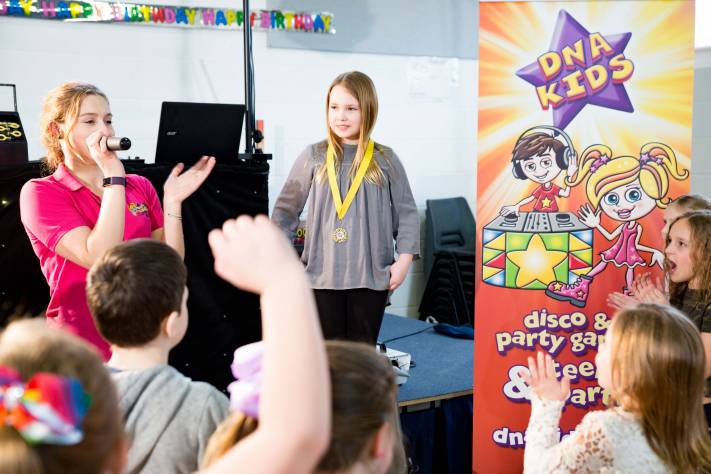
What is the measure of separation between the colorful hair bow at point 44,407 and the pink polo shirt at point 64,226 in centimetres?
149

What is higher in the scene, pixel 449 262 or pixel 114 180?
pixel 114 180

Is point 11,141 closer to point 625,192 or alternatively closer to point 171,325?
point 171,325

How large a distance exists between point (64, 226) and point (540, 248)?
1562 millimetres

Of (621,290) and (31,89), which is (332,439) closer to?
(621,290)

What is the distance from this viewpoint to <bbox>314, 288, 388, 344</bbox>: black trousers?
125 inches

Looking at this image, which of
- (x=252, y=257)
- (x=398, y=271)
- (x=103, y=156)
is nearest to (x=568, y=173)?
(x=398, y=271)

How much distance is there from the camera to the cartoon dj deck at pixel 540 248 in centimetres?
298

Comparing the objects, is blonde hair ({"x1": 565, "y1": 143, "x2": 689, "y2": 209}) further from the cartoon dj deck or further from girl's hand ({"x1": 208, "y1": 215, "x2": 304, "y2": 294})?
girl's hand ({"x1": 208, "y1": 215, "x2": 304, "y2": 294})

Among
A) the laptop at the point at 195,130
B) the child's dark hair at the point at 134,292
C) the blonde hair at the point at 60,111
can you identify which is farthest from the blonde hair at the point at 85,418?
the laptop at the point at 195,130

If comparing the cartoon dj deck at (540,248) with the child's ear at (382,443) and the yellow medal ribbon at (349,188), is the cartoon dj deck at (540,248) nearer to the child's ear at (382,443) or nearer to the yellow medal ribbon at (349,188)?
the yellow medal ribbon at (349,188)

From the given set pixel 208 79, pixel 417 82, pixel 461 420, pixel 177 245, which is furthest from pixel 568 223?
pixel 417 82

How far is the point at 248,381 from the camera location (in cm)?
110

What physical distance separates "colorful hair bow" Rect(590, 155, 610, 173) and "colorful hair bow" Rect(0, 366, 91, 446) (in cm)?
238

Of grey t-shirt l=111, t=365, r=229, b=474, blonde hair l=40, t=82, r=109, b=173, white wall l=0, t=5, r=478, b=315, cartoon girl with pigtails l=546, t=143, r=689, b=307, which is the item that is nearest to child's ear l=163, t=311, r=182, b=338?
grey t-shirt l=111, t=365, r=229, b=474
